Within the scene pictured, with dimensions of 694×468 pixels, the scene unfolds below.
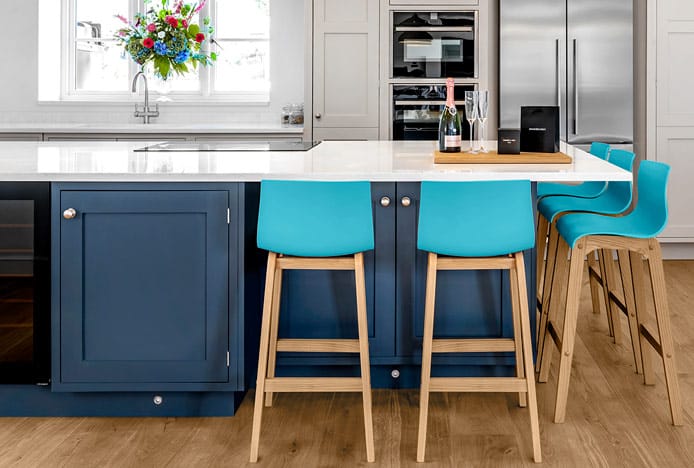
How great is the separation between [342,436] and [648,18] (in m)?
4.07

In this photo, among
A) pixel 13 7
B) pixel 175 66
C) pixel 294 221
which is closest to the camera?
pixel 294 221

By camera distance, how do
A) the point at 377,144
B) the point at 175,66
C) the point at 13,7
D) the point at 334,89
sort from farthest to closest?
the point at 13,7 → the point at 334,89 → the point at 175,66 → the point at 377,144

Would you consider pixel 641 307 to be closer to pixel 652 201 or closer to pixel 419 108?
pixel 652 201

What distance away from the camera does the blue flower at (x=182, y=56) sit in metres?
5.39

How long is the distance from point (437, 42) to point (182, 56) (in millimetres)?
1723

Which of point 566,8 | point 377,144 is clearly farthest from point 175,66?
point 566,8

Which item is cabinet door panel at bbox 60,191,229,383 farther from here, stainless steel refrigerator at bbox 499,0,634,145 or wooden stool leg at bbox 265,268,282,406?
stainless steel refrigerator at bbox 499,0,634,145

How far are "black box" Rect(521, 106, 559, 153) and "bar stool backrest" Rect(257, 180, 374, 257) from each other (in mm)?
1064

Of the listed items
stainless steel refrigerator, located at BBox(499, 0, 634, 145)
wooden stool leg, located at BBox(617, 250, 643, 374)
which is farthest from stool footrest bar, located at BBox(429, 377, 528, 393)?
stainless steel refrigerator, located at BBox(499, 0, 634, 145)

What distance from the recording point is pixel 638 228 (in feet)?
9.96

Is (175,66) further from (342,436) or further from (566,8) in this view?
(342,436)

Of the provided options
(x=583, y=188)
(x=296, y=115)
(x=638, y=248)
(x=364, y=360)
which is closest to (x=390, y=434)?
(x=364, y=360)

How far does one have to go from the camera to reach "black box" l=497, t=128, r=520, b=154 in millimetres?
3307

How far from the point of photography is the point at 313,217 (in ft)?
8.63
